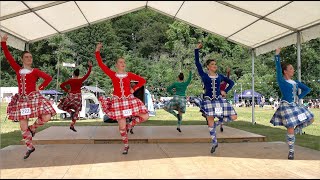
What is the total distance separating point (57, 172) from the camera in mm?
5340

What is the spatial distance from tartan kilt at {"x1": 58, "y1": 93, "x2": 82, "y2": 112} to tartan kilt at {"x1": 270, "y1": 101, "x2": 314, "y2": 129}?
5.70m

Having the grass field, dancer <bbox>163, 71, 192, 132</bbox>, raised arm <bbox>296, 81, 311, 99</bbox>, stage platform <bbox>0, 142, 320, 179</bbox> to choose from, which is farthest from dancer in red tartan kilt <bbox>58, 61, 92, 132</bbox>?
raised arm <bbox>296, 81, 311, 99</bbox>

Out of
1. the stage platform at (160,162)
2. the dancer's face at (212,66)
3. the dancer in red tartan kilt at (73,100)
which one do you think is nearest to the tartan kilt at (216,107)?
the dancer's face at (212,66)

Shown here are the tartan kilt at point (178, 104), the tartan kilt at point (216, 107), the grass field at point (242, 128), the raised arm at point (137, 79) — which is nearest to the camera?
the tartan kilt at point (216, 107)

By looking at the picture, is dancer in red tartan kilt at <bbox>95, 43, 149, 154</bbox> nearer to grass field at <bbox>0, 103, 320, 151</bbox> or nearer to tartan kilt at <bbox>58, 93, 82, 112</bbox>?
grass field at <bbox>0, 103, 320, 151</bbox>

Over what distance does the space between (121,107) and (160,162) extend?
4.21ft

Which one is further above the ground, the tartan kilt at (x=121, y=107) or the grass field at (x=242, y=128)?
the tartan kilt at (x=121, y=107)

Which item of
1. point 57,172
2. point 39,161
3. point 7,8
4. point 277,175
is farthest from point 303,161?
point 7,8

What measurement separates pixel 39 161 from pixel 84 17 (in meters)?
5.90

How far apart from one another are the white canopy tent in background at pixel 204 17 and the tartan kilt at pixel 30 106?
84.6 inches

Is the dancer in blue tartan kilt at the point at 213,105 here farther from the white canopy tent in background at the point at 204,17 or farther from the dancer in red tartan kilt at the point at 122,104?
the white canopy tent in background at the point at 204,17

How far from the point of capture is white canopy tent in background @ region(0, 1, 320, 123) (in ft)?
28.3

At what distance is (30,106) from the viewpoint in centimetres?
653

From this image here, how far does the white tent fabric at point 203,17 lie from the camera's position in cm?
862
